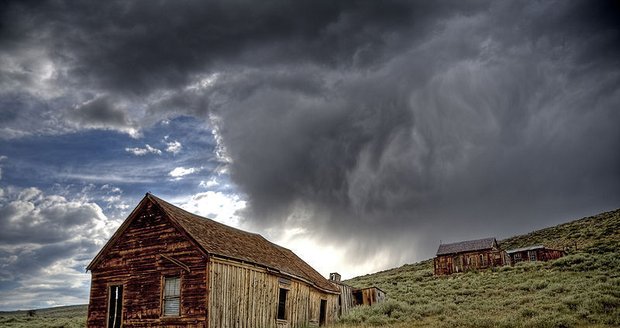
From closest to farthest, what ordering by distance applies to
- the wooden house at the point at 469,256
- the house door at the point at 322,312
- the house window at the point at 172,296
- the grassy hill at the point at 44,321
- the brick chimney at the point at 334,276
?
the house window at the point at 172,296 → the house door at the point at 322,312 → the brick chimney at the point at 334,276 → the grassy hill at the point at 44,321 → the wooden house at the point at 469,256

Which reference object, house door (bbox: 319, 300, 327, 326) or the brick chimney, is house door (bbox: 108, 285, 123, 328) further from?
the brick chimney

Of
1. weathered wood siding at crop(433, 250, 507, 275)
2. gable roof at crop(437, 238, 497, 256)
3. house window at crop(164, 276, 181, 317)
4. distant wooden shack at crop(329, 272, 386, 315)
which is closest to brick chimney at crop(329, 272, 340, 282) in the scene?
distant wooden shack at crop(329, 272, 386, 315)

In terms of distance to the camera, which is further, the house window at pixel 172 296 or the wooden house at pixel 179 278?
the house window at pixel 172 296

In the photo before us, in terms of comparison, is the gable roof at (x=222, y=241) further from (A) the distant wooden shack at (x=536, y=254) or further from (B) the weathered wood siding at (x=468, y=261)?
(A) the distant wooden shack at (x=536, y=254)

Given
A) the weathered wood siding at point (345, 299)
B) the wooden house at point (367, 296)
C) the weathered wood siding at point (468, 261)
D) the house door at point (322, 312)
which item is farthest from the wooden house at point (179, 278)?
the weathered wood siding at point (468, 261)

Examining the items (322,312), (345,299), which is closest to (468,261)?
(345,299)

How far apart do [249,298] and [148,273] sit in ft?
13.5

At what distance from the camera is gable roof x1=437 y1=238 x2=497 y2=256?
5091 centimetres

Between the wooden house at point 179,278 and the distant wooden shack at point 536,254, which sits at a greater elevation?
the distant wooden shack at point 536,254

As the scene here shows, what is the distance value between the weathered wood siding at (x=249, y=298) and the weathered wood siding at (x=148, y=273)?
2.05 feet

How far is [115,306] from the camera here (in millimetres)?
18297

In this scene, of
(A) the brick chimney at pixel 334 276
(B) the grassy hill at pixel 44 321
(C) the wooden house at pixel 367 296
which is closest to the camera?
(C) the wooden house at pixel 367 296

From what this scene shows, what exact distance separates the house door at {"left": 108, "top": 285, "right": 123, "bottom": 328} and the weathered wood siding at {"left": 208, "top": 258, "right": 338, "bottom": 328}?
14.7 feet

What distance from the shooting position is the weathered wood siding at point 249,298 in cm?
1666
